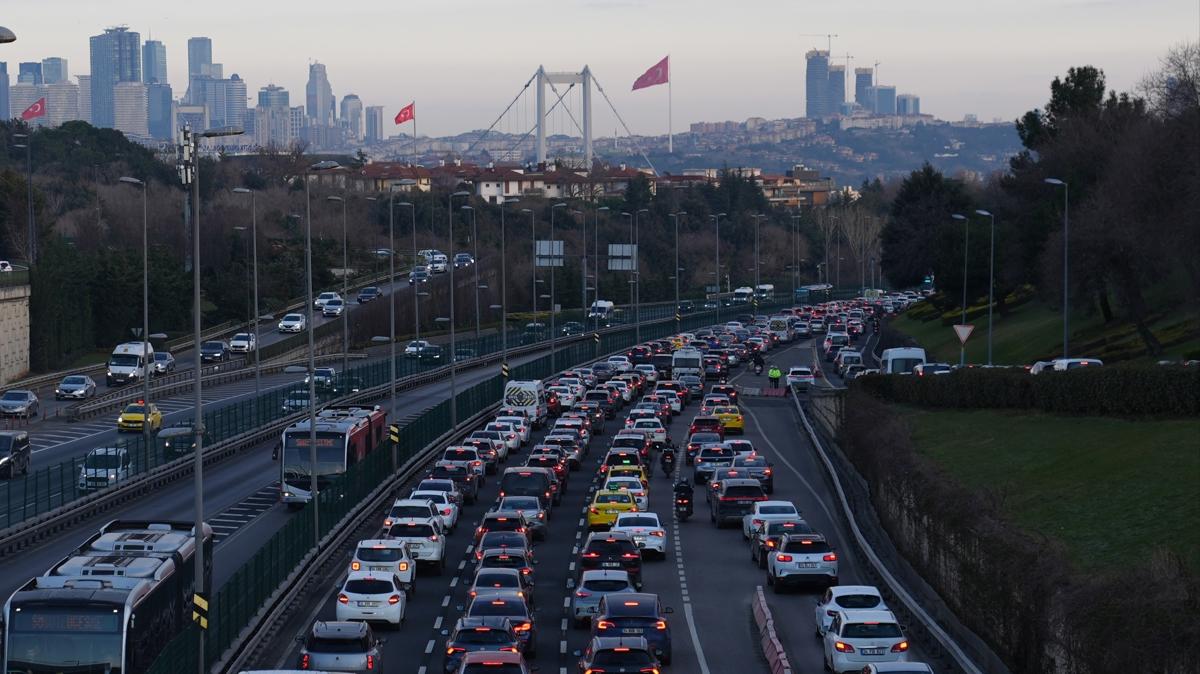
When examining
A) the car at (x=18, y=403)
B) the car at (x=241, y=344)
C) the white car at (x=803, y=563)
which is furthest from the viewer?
the car at (x=241, y=344)

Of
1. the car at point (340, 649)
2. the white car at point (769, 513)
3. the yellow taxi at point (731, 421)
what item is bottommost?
the yellow taxi at point (731, 421)

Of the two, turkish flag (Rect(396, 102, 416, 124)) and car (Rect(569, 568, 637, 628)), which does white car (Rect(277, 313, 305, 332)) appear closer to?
turkish flag (Rect(396, 102, 416, 124))

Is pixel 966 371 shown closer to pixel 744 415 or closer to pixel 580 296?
pixel 744 415

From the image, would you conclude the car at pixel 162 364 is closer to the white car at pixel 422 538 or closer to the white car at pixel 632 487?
the white car at pixel 632 487

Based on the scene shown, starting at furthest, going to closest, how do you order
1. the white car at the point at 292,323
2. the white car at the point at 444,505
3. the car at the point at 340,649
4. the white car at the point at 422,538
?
the white car at the point at 292,323 < the white car at the point at 444,505 < the white car at the point at 422,538 < the car at the point at 340,649

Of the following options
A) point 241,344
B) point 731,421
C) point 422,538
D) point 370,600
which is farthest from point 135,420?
point 370,600

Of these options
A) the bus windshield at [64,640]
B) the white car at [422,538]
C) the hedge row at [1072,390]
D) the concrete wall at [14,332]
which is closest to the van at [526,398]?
the hedge row at [1072,390]

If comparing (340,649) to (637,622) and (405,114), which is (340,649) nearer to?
(637,622)
